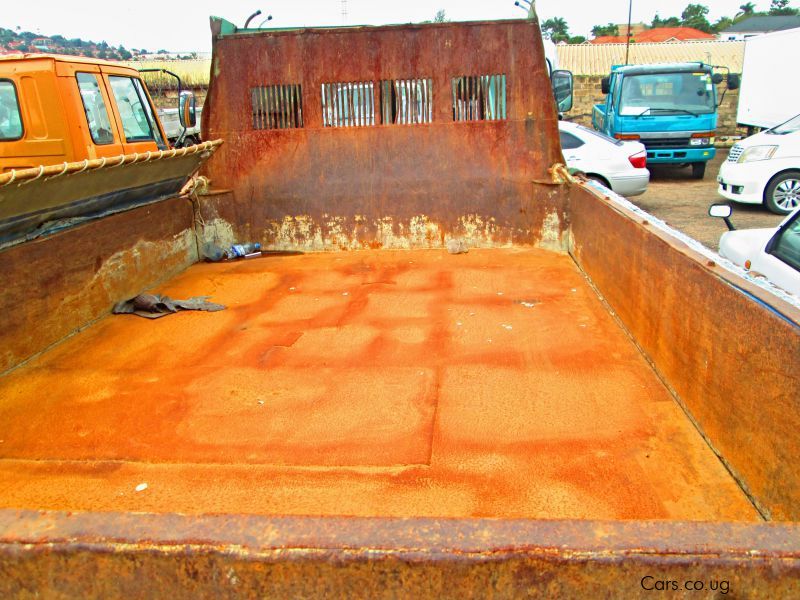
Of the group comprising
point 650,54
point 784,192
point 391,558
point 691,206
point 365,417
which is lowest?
point 691,206

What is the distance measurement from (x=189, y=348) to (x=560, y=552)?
285cm

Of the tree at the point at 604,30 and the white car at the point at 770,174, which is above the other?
the tree at the point at 604,30

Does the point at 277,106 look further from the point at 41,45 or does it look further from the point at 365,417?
the point at 41,45

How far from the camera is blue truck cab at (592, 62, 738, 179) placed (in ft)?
45.5

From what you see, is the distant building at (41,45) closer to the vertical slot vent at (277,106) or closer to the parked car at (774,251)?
the vertical slot vent at (277,106)

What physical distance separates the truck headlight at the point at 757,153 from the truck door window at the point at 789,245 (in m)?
7.59

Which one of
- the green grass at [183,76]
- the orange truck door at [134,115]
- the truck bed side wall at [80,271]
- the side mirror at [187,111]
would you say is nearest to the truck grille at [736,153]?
the side mirror at [187,111]

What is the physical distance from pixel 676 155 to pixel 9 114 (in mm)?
12349

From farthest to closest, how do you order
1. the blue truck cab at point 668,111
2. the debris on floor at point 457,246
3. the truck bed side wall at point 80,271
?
1. the blue truck cab at point 668,111
2. the debris on floor at point 457,246
3. the truck bed side wall at point 80,271

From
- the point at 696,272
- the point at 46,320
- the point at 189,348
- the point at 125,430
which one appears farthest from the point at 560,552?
the point at 46,320

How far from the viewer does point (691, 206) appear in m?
11.8

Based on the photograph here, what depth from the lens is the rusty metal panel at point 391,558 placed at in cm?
111

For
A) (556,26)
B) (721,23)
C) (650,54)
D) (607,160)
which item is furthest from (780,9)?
(607,160)

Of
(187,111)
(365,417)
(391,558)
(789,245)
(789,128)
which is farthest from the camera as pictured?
(789,128)
